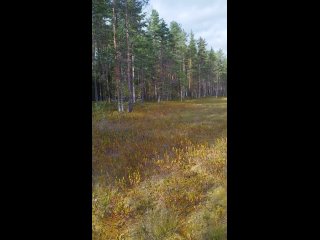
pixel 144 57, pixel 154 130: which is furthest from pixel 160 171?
pixel 144 57

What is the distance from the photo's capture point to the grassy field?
2.20 meters

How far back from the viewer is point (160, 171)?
2344mm

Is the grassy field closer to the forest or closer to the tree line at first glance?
the forest

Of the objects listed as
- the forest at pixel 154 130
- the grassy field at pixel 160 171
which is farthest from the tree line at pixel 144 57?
the grassy field at pixel 160 171

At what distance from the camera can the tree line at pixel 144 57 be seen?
89.0 inches

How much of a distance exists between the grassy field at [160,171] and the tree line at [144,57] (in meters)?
0.11

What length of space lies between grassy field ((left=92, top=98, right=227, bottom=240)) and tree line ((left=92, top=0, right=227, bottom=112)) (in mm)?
109

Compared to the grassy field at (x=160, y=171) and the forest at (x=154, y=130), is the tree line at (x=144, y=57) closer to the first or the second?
the forest at (x=154, y=130)

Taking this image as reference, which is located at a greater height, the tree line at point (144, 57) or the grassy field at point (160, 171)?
the tree line at point (144, 57)
